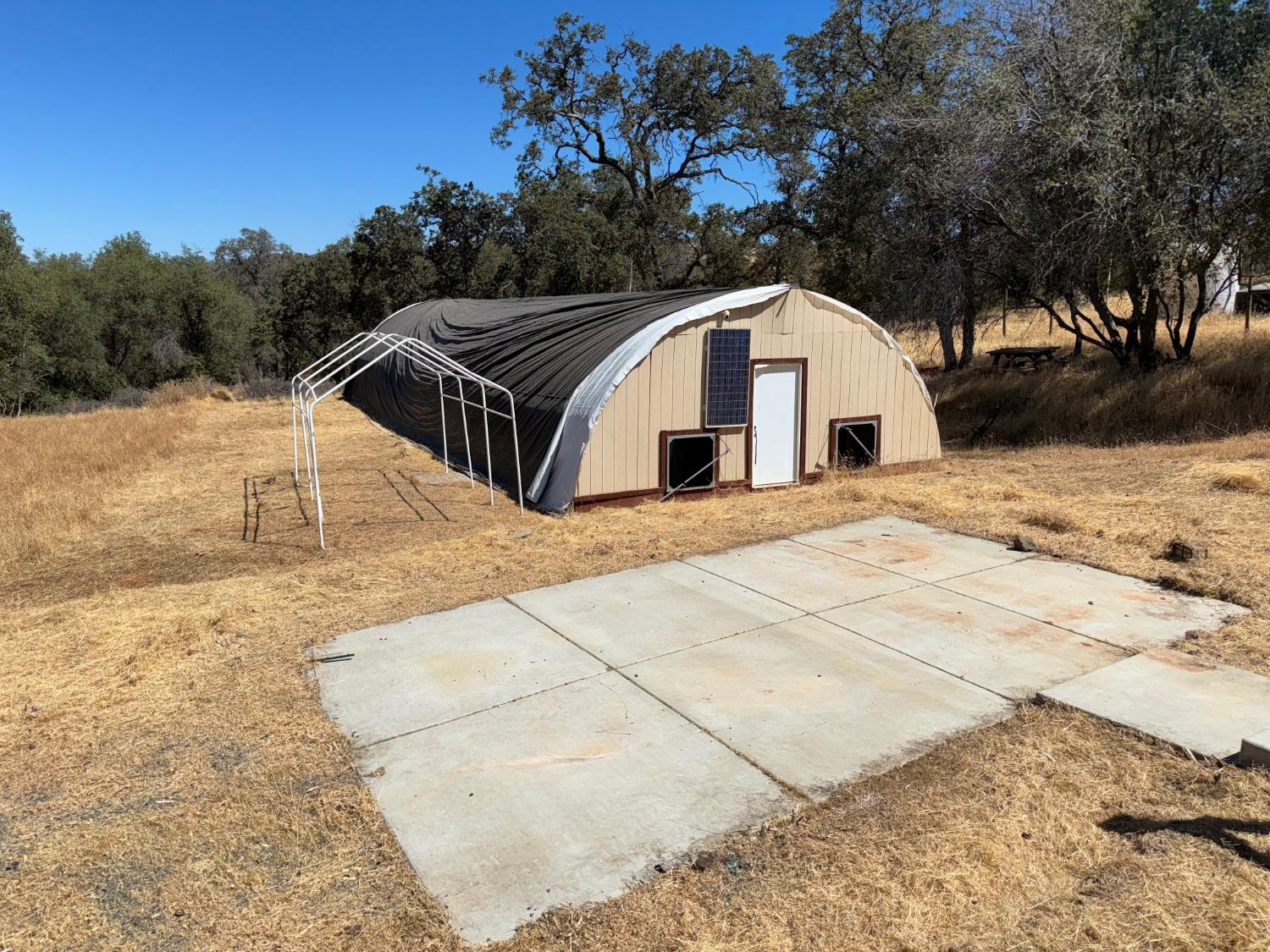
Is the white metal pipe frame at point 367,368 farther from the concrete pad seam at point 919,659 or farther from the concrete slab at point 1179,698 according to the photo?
the concrete slab at point 1179,698

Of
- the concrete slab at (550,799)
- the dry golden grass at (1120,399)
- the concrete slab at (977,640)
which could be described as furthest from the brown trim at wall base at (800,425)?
the concrete slab at (550,799)

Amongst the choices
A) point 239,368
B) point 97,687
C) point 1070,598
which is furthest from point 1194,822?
point 239,368

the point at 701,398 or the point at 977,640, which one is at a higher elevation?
the point at 701,398

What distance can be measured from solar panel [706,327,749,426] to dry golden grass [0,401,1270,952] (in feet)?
10.4

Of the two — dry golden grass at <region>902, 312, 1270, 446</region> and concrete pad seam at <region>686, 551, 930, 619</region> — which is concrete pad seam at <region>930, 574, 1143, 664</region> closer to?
concrete pad seam at <region>686, 551, 930, 619</region>

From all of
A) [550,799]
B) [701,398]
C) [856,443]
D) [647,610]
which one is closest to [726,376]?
[701,398]

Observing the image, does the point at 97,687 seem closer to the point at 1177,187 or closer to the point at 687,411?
the point at 687,411

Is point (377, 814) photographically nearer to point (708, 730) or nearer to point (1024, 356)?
point (708, 730)

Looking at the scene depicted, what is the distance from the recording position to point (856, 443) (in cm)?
1220

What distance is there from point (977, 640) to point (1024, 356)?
16.1 meters

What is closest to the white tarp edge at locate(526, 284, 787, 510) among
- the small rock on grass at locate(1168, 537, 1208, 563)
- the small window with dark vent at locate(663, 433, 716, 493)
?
the small window with dark vent at locate(663, 433, 716, 493)

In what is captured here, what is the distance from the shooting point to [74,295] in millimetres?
35469

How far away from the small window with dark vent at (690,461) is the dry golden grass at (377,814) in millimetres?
2671

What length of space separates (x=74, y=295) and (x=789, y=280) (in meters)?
30.0
